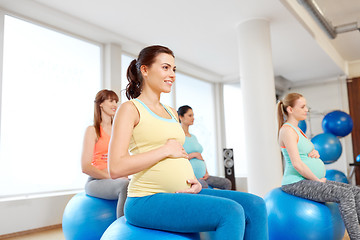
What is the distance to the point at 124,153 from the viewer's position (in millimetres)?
1184

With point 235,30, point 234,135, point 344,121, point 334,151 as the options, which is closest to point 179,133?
point 235,30

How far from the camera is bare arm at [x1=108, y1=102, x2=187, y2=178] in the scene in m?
1.17

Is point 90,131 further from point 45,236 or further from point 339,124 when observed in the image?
point 339,124

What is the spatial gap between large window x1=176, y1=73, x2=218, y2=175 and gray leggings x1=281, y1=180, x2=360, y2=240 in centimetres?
410

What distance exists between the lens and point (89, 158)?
2.31 metres

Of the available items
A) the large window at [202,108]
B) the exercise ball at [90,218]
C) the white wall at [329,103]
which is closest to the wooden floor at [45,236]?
the exercise ball at [90,218]

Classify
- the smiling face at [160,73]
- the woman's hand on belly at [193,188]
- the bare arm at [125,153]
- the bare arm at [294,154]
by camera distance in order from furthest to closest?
the bare arm at [294,154] < the smiling face at [160,73] < the woman's hand on belly at [193,188] < the bare arm at [125,153]

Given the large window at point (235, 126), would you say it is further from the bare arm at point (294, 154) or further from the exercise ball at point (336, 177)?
the bare arm at point (294, 154)

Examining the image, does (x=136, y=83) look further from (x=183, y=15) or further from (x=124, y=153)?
(x=183, y=15)

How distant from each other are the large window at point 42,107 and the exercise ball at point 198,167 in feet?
5.78

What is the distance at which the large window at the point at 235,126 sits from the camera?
7.39 m

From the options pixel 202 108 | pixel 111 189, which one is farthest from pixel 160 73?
pixel 202 108

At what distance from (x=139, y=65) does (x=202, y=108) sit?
5487mm

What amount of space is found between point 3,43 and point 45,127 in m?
1.04
